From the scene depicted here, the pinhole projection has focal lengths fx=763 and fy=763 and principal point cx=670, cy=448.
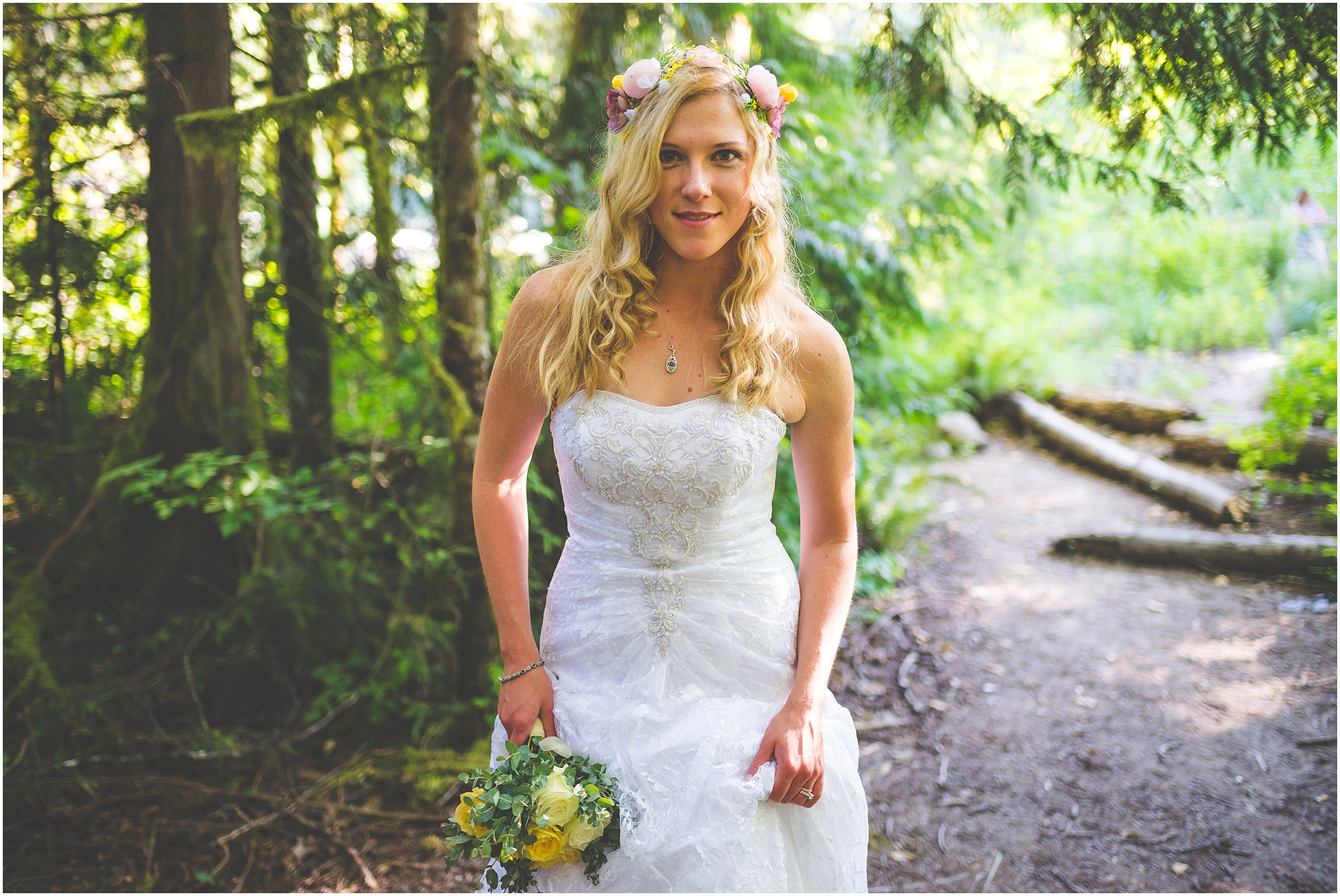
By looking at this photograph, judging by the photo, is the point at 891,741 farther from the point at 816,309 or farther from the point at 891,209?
the point at 891,209

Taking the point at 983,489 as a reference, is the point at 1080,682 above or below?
below

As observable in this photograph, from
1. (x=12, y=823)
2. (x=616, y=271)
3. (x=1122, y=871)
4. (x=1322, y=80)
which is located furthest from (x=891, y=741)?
(x=12, y=823)

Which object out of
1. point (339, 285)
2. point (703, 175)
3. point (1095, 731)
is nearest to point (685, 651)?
point (703, 175)

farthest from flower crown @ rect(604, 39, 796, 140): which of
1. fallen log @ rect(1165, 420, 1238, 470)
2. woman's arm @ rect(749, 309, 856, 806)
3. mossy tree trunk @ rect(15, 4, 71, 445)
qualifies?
fallen log @ rect(1165, 420, 1238, 470)

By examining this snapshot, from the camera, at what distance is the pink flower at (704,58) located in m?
1.94

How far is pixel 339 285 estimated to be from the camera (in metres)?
4.67

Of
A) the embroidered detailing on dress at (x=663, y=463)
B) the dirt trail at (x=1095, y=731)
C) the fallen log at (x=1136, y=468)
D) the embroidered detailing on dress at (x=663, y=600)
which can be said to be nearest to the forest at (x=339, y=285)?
the embroidered detailing on dress at (x=663, y=463)

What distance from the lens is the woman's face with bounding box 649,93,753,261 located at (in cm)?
189

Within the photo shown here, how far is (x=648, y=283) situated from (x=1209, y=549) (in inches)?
206

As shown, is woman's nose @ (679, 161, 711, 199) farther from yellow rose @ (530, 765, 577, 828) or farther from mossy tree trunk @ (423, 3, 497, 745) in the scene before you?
mossy tree trunk @ (423, 3, 497, 745)

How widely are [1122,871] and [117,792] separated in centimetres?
413

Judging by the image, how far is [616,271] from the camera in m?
2.03

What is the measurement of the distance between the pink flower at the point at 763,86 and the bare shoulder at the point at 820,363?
56cm

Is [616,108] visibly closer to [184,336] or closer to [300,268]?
[184,336]
